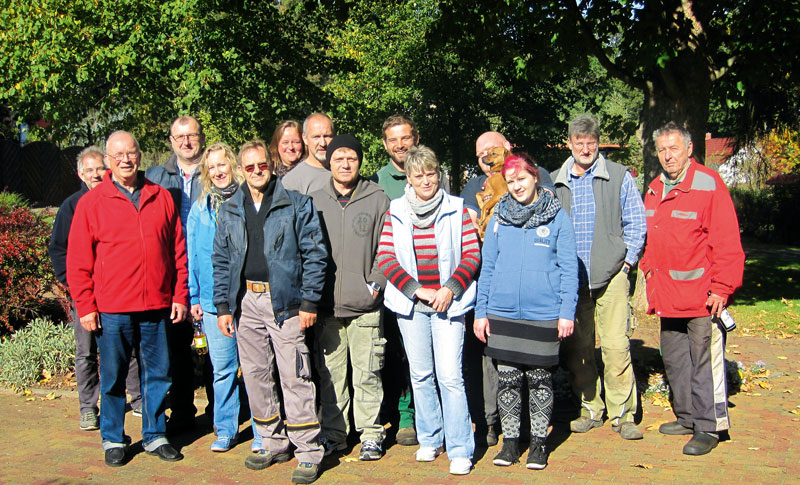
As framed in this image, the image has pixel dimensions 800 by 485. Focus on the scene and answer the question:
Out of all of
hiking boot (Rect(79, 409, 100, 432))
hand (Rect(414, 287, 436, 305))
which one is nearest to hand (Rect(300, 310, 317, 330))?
hand (Rect(414, 287, 436, 305))

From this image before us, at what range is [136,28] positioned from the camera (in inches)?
498

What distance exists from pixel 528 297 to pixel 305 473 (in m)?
1.85


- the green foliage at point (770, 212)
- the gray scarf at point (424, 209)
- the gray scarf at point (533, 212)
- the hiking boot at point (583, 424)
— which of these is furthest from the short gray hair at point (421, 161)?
the green foliage at point (770, 212)

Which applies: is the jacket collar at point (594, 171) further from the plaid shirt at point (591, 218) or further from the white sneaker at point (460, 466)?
the white sneaker at point (460, 466)

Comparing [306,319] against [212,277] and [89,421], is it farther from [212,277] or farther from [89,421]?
[89,421]

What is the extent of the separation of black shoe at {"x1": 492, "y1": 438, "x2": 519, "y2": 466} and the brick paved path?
5 cm

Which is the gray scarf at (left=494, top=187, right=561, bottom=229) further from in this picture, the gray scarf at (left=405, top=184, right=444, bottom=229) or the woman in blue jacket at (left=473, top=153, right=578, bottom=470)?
the gray scarf at (left=405, top=184, right=444, bottom=229)

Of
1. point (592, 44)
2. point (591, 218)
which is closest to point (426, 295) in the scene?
point (591, 218)

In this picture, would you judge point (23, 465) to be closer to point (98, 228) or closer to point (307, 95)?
point (98, 228)

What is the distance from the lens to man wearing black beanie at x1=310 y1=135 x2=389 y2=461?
16.2 feet

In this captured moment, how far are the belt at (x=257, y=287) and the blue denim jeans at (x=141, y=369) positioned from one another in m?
0.83

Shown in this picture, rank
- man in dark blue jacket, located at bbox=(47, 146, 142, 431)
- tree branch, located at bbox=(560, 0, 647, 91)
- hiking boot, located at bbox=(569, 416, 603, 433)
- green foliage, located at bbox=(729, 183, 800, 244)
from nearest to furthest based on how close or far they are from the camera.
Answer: hiking boot, located at bbox=(569, 416, 603, 433) < man in dark blue jacket, located at bbox=(47, 146, 142, 431) < tree branch, located at bbox=(560, 0, 647, 91) < green foliage, located at bbox=(729, 183, 800, 244)

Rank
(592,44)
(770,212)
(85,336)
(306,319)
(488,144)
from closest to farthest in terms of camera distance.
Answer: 1. (306,319)
2. (488,144)
3. (85,336)
4. (592,44)
5. (770,212)

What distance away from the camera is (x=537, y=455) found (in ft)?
15.6
